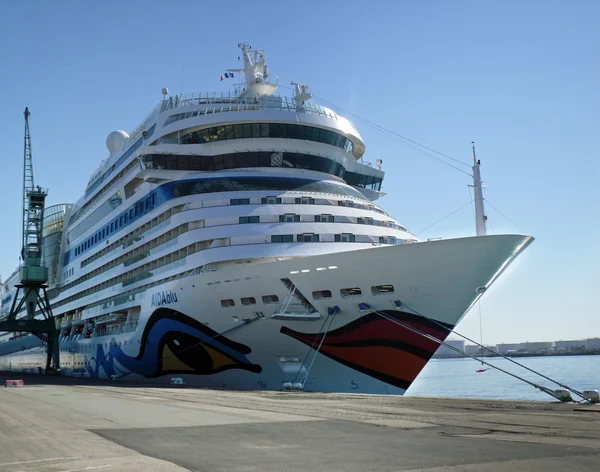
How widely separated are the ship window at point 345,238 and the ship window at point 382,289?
13.9ft

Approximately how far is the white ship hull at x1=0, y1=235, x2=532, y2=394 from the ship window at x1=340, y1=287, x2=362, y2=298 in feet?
0.35

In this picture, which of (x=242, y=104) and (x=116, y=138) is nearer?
(x=242, y=104)

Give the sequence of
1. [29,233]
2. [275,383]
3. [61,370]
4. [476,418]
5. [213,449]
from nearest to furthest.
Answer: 1. [213,449]
2. [476,418]
3. [275,383]
4. [61,370]
5. [29,233]

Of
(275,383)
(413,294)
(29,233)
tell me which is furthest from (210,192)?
(29,233)

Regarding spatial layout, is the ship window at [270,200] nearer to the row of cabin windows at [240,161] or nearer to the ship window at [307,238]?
the ship window at [307,238]

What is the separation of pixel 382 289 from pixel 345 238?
4387mm

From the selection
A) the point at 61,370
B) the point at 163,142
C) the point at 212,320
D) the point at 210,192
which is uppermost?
the point at 163,142

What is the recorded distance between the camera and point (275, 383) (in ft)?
74.7

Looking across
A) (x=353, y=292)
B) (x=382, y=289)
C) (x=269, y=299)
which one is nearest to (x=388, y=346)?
(x=382, y=289)

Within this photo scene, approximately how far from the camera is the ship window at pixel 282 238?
24016 mm

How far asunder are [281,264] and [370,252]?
326 cm

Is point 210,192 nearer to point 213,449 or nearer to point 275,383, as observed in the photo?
point 275,383

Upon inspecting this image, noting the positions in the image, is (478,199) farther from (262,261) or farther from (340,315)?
(262,261)

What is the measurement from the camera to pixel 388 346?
2036 cm
